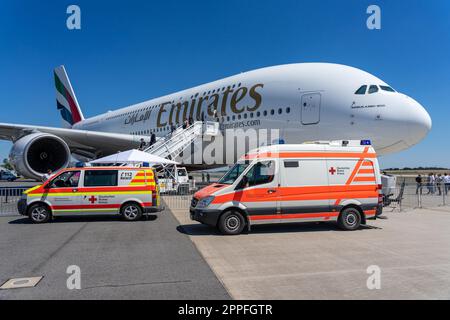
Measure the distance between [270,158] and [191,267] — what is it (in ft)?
13.2

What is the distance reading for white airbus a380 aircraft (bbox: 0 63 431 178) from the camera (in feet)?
38.9

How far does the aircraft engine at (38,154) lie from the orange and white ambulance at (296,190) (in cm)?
1060

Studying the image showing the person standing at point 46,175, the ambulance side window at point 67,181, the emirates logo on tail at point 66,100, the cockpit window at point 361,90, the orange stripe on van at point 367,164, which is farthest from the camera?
the emirates logo on tail at point 66,100

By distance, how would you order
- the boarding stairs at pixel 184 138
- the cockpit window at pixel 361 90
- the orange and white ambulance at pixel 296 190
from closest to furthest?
the orange and white ambulance at pixel 296 190, the cockpit window at pixel 361 90, the boarding stairs at pixel 184 138

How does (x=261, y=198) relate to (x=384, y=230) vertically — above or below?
above

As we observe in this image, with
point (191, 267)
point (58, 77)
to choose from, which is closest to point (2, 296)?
point (191, 267)

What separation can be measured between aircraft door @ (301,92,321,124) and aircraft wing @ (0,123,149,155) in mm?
10176

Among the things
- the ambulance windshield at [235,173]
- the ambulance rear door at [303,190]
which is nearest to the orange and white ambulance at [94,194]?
the ambulance windshield at [235,173]

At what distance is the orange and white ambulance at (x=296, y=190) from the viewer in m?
8.18

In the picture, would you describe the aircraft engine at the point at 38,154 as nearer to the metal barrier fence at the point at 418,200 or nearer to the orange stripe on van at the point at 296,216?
the orange stripe on van at the point at 296,216

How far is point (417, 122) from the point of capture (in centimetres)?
1148

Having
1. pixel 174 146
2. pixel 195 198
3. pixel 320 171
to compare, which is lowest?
pixel 195 198
